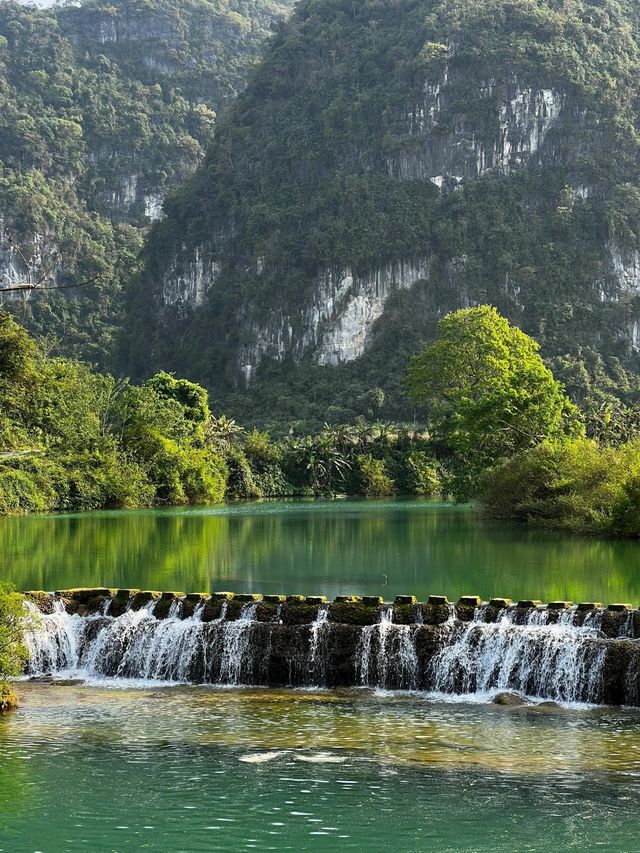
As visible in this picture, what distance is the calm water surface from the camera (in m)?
29.2

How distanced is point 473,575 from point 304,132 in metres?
161

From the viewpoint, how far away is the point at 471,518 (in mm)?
55000

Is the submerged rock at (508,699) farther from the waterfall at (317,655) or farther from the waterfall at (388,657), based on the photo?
the waterfall at (317,655)

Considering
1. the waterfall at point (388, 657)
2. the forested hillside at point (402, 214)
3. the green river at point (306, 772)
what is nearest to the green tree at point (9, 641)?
the green river at point (306, 772)

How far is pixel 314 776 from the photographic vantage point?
14.0m

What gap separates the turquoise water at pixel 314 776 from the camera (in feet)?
39.8

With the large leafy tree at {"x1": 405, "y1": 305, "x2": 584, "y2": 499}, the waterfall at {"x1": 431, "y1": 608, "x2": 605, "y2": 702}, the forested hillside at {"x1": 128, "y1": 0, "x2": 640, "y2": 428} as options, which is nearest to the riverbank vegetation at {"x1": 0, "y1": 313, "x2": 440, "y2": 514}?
the large leafy tree at {"x1": 405, "y1": 305, "x2": 584, "y2": 499}

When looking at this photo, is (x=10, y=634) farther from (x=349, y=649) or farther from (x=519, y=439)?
(x=519, y=439)

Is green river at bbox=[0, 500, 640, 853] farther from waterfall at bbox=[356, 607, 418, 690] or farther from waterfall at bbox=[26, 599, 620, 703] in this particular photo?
waterfall at bbox=[26, 599, 620, 703]

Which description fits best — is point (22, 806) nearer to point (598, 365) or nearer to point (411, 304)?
point (598, 365)

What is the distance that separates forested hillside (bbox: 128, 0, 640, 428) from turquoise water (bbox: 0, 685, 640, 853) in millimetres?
114823

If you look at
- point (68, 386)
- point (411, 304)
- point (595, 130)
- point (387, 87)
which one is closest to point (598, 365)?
point (411, 304)

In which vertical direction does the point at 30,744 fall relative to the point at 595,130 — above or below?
below

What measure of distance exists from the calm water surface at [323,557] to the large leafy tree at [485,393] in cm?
337
